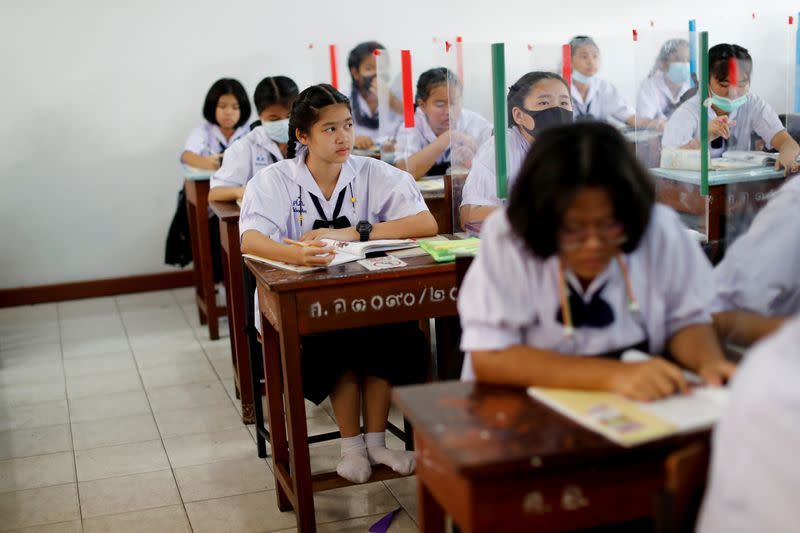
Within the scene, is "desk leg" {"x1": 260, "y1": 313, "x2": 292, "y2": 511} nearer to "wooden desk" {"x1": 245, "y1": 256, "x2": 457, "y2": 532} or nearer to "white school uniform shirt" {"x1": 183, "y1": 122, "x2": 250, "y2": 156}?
"wooden desk" {"x1": 245, "y1": 256, "x2": 457, "y2": 532}

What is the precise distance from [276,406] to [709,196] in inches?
66.4

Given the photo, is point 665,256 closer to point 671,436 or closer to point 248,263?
point 671,436

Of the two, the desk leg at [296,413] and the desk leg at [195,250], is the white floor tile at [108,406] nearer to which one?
the desk leg at [195,250]

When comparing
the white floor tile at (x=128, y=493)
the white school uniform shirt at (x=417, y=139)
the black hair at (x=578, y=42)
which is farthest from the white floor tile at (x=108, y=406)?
the black hair at (x=578, y=42)

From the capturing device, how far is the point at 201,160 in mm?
4941

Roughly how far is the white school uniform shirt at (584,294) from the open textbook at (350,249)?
2.85 feet

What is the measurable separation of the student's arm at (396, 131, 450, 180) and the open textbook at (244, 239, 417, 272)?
5.70 feet

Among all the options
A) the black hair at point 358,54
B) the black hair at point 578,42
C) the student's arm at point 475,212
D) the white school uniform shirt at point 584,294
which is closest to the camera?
the white school uniform shirt at point 584,294

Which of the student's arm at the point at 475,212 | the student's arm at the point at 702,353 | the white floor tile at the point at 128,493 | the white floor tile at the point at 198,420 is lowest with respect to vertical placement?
the white floor tile at the point at 198,420

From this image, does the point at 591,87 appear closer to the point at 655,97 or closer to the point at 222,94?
the point at 655,97

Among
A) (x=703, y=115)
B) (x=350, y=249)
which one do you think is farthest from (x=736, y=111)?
(x=350, y=249)

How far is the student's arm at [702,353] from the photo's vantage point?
4.88 ft

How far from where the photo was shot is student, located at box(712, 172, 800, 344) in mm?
1822

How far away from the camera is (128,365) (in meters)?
4.24
